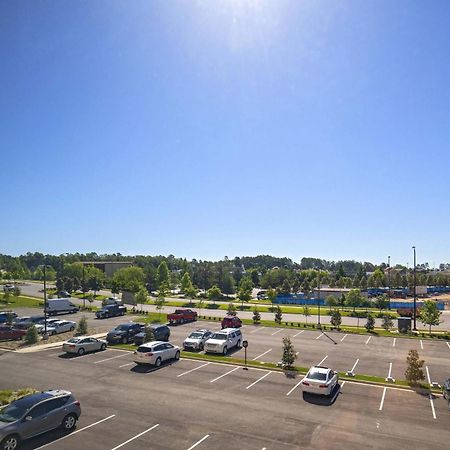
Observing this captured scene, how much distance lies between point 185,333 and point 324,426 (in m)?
27.3

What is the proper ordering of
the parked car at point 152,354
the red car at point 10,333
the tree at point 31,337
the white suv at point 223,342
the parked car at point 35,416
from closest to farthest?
the parked car at point 35,416, the parked car at point 152,354, the white suv at point 223,342, the tree at point 31,337, the red car at point 10,333

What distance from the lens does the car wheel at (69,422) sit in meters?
15.6

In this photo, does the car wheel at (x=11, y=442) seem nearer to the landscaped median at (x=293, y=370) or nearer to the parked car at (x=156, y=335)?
the landscaped median at (x=293, y=370)

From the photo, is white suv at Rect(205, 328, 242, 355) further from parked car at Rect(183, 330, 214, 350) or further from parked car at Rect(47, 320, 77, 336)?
parked car at Rect(47, 320, 77, 336)

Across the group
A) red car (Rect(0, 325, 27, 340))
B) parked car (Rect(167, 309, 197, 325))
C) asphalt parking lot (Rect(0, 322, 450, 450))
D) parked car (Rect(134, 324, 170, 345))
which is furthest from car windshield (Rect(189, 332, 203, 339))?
red car (Rect(0, 325, 27, 340))

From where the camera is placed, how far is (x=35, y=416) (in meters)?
14.5

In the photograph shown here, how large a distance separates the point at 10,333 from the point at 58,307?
70.1 ft

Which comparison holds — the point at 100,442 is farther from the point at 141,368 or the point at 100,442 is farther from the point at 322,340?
the point at 322,340

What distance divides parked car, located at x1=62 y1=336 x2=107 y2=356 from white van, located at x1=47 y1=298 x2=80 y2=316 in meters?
29.7

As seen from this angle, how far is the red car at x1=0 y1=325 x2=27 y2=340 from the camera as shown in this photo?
1508 inches

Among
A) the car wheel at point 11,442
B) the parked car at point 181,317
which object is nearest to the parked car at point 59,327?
the parked car at point 181,317

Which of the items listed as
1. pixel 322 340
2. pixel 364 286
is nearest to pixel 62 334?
pixel 322 340

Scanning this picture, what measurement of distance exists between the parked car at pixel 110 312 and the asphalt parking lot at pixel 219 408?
23777 mm

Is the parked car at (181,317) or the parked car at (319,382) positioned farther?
the parked car at (181,317)
